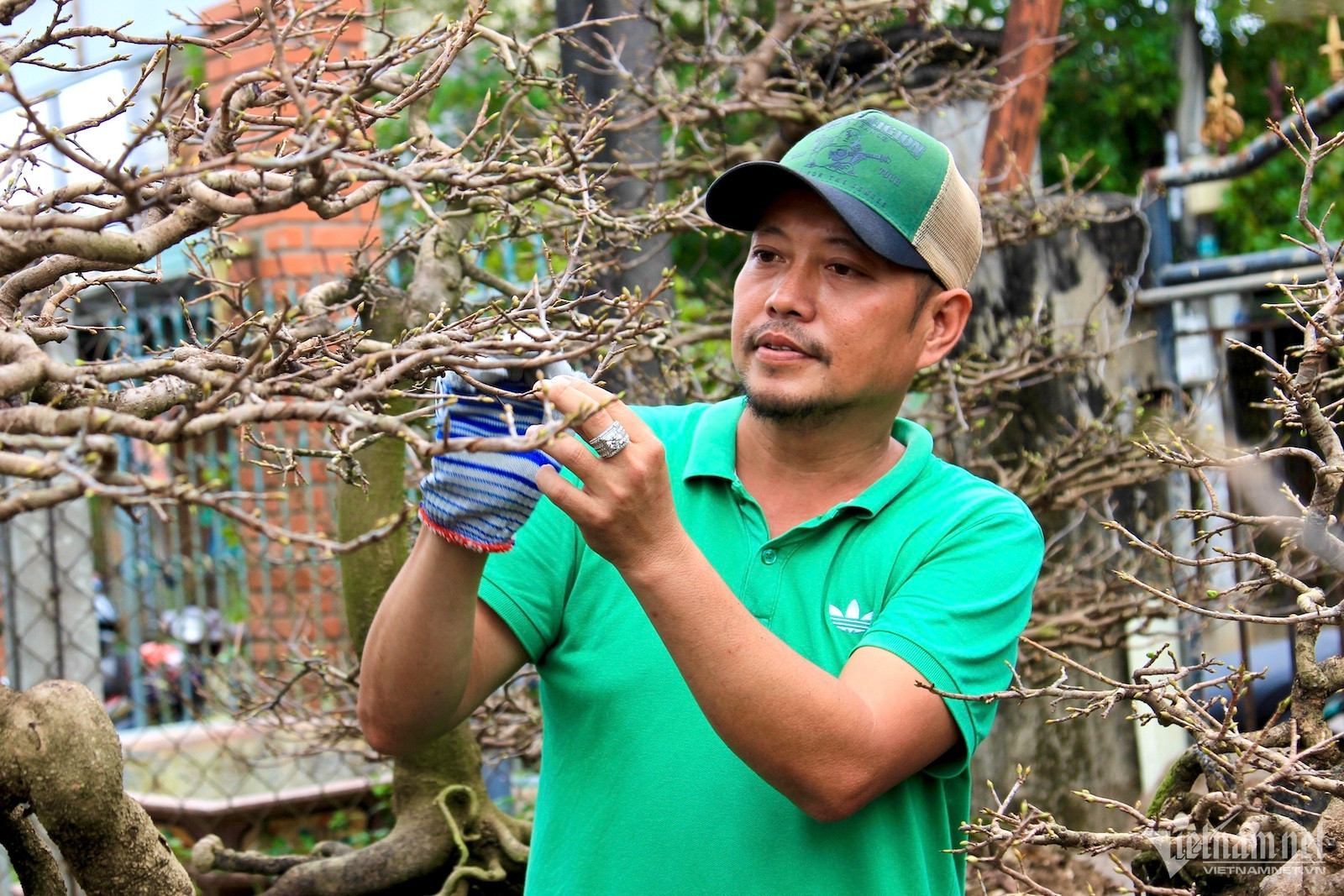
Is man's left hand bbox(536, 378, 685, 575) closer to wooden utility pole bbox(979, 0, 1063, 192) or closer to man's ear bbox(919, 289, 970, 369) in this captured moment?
man's ear bbox(919, 289, 970, 369)

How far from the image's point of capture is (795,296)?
1.91 meters

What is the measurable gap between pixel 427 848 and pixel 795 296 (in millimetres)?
1452

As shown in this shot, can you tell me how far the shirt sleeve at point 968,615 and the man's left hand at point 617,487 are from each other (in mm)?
391

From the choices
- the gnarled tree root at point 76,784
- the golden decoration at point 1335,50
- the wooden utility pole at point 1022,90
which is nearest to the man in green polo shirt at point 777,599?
the gnarled tree root at point 76,784

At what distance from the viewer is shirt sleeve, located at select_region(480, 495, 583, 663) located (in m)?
1.84

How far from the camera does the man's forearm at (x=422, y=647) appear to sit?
5.34ft

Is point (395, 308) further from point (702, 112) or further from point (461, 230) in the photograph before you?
point (702, 112)

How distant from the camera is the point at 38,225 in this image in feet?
3.82

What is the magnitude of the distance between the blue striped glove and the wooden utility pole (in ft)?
8.47

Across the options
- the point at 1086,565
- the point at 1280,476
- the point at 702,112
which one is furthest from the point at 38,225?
the point at 1280,476

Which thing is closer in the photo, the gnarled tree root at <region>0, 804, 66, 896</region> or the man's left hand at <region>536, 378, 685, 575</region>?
the man's left hand at <region>536, 378, 685, 575</region>

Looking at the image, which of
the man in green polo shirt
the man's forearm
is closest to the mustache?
the man in green polo shirt

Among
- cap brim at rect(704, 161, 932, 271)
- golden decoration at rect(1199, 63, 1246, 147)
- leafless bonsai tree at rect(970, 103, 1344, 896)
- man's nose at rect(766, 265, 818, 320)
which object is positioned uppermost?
golden decoration at rect(1199, 63, 1246, 147)

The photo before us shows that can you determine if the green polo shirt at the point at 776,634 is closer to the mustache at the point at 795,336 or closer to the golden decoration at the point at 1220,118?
the mustache at the point at 795,336
